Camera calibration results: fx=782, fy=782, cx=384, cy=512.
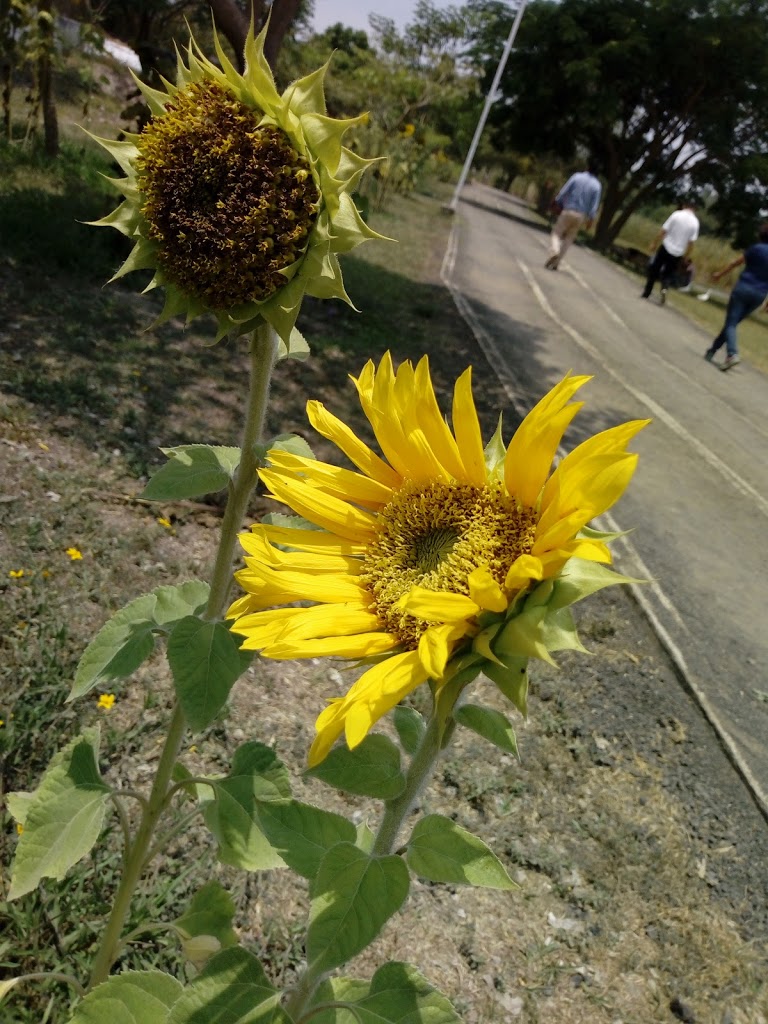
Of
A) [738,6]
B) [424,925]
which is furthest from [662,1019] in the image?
[738,6]

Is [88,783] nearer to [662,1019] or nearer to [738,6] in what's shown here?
[662,1019]

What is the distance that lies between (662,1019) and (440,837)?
5.06ft

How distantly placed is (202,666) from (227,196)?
635 millimetres

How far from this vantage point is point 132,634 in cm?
128

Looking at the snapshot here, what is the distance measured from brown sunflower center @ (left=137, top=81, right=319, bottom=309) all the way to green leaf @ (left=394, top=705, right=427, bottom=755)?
59 centimetres

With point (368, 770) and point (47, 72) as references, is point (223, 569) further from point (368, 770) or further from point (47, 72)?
point (47, 72)

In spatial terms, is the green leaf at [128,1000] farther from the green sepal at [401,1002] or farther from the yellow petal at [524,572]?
the yellow petal at [524,572]

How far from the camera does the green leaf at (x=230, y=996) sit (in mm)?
1012

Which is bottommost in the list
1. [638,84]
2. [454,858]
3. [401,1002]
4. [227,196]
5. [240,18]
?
[401,1002]

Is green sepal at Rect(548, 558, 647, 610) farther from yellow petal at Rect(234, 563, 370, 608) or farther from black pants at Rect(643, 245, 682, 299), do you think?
black pants at Rect(643, 245, 682, 299)

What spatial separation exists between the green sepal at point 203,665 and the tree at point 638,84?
94.6ft

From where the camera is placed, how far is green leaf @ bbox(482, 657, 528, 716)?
0.75 meters

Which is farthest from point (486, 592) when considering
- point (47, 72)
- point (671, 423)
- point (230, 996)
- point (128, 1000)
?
point (47, 72)

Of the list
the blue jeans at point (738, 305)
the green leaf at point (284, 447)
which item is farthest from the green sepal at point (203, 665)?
the blue jeans at point (738, 305)
